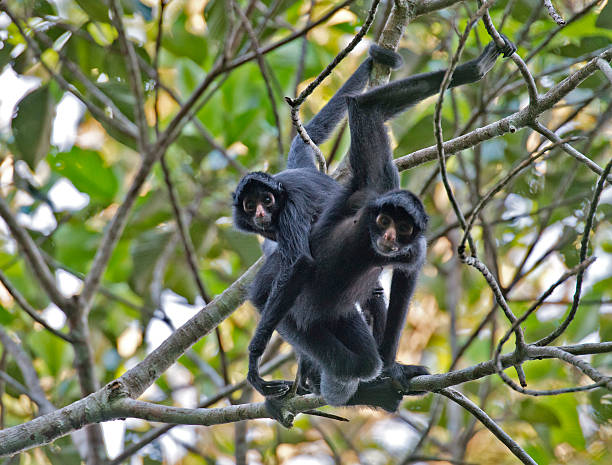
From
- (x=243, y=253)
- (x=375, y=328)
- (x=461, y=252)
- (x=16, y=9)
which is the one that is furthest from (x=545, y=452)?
(x=16, y=9)

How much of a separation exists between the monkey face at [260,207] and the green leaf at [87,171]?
10.6 feet

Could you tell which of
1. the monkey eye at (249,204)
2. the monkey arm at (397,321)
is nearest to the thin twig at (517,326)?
the monkey arm at (397,321)

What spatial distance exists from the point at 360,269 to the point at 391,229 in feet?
1.76

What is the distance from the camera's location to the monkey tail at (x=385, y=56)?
5.80m

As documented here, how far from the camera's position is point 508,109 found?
876 cm

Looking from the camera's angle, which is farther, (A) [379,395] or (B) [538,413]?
(B) [538,413]

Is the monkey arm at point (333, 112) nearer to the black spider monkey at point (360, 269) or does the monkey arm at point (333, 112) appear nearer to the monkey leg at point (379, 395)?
the black spider monkey at point (360, 269)

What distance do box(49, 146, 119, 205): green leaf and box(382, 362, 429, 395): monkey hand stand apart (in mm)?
5186

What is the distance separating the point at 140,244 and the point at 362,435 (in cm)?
652

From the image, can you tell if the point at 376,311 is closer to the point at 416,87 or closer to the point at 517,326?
the point at 416,87

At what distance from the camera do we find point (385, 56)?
5824mm

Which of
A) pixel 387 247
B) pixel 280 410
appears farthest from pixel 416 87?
pixel 280 410

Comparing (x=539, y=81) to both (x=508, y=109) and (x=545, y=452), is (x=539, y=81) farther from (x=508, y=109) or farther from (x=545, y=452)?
(x=545, y=452)

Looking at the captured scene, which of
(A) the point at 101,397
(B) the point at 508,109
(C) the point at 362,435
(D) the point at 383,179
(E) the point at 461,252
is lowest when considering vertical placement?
(E) the point at 461,252
